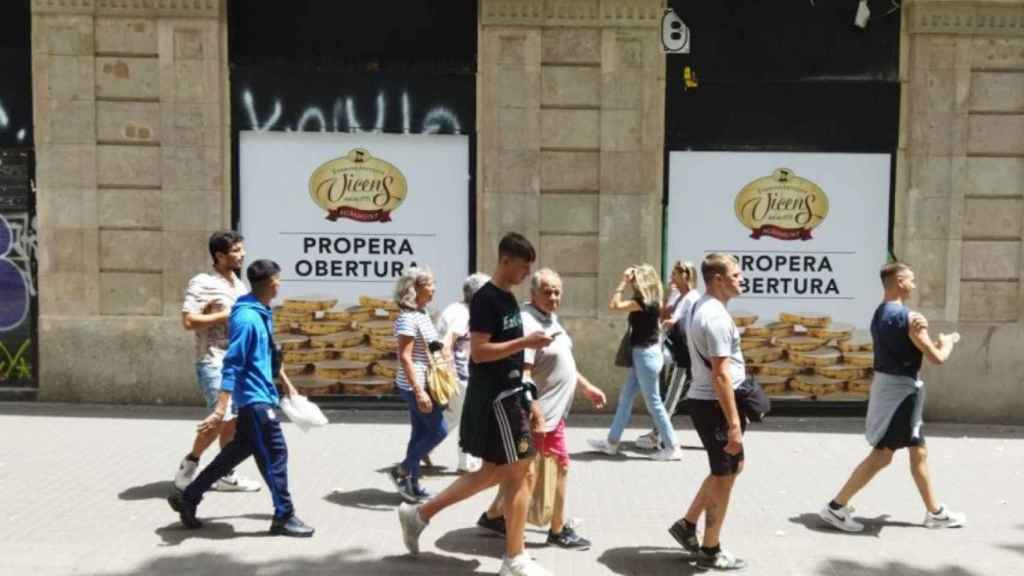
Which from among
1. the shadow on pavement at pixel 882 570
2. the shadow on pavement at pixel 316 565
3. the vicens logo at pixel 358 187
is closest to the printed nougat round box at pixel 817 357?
the vicens logo at pixel 358 187

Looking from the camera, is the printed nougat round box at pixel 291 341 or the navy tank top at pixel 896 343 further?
the printed nougat round box at pixel 291 341

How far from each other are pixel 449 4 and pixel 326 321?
11.6 ft

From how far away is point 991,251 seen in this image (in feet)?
32.6

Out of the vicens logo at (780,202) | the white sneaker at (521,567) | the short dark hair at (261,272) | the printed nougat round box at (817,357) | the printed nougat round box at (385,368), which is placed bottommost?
the white sneaker at (521,567)

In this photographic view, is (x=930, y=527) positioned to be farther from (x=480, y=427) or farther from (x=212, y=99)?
(x=212, y=99)

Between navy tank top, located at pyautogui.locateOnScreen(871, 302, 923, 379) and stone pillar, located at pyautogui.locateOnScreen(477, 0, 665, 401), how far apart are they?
3947mm

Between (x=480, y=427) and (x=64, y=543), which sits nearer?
(x=480, y=427)

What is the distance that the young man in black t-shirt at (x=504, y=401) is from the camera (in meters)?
5.04

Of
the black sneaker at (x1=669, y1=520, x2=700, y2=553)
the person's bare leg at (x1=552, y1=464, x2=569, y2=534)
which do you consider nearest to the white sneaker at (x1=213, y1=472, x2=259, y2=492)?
the person's bare leg at (x1=552, y1=464, x2=569, y2=534)

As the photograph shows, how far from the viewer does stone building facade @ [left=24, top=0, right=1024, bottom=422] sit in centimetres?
981

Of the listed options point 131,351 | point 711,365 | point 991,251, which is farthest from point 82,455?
point 991,251

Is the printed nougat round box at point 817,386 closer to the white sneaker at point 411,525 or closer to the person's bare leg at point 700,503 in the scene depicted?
the person's bare leg at point 700,503

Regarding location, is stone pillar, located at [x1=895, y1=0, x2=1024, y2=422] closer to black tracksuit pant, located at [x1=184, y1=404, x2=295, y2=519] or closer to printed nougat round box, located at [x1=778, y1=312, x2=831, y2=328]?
printed nougat round box, located at [x1=778, y1=312, x2=831, y2=328]

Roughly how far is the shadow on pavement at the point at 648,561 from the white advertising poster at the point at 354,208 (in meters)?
4.83
